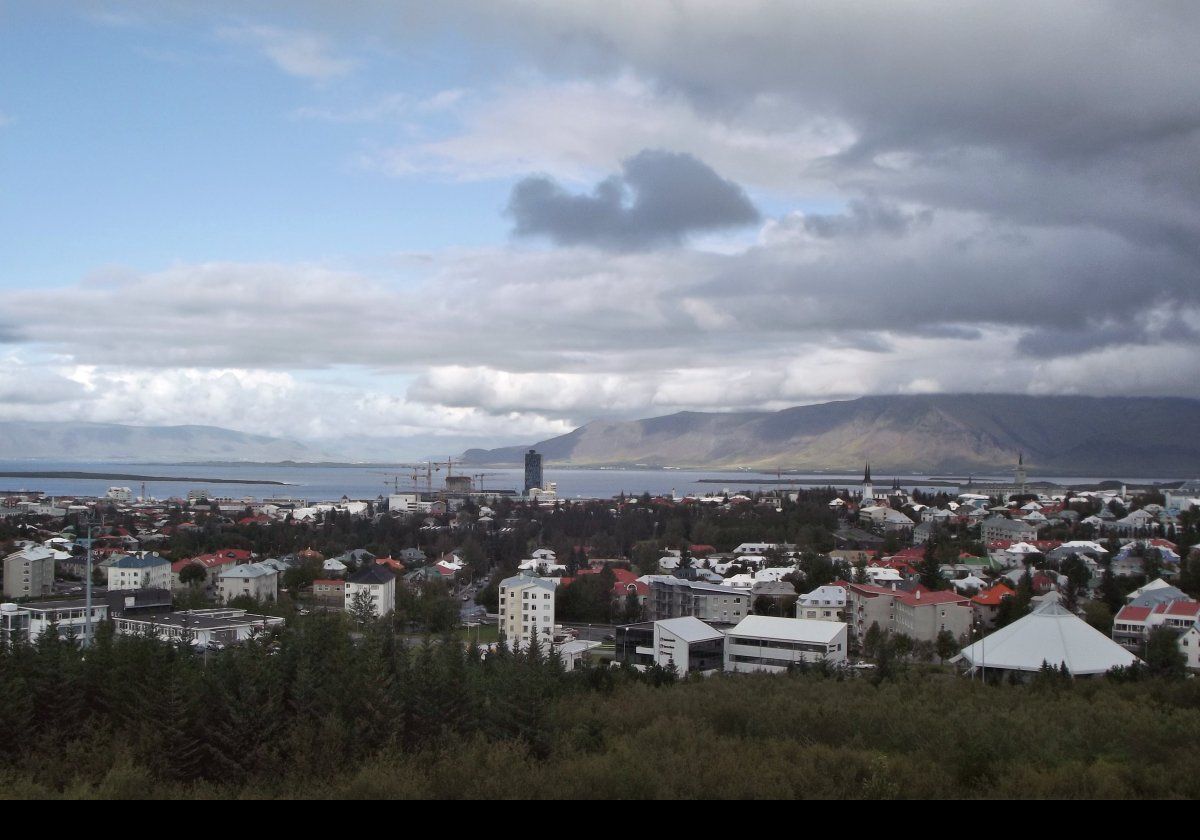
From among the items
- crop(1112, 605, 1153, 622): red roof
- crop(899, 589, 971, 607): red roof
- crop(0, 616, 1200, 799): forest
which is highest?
crop(0, 616, 1200, 799): forest

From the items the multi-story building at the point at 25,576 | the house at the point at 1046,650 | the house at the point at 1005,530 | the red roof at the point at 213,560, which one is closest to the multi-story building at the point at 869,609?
the house at the point at 1046,650

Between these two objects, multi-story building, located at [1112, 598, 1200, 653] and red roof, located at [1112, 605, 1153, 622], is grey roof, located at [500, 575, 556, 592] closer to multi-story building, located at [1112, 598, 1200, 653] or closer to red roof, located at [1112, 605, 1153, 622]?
multi-story building, located at [1112, 598, 1200, 653]

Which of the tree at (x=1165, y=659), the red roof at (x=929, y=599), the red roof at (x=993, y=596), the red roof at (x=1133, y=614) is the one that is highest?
the tree at (x=1165, y=659)

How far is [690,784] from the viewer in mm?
3277

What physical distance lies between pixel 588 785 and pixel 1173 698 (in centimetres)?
535

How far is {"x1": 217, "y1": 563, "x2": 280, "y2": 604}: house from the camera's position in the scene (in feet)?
48.6

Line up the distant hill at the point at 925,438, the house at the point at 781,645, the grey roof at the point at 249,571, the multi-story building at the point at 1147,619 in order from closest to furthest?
the house at the point at 781,645
the multi-story building at the point at 1147,619
the grey roof at the point at 249,571
the distant hill at the point at 925,438

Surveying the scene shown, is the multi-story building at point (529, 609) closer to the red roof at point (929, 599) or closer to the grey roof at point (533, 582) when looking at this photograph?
the grey roof at point (533, 582)

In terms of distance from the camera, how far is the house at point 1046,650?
873cm

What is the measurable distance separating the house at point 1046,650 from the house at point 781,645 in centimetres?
132

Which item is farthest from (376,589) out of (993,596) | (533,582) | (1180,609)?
(1180,609)

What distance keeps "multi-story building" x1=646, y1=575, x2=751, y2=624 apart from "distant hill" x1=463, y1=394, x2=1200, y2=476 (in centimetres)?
8943

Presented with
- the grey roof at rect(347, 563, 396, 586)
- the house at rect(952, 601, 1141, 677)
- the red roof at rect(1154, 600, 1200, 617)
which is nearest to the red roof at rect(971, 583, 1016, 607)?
the red roof at rect(1154, 600, 1200, 617)
